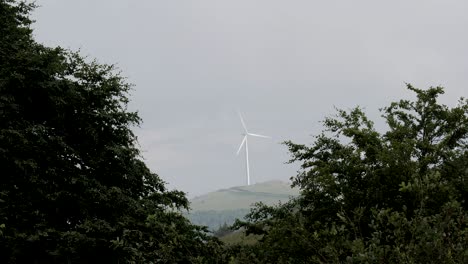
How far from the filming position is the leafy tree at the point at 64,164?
866 inches

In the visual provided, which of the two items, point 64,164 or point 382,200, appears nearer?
point 382,200

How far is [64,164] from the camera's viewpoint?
25.3 m

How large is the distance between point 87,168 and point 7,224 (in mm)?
6316

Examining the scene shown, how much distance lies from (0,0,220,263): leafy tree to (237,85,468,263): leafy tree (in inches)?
285

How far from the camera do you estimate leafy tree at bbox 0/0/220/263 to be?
22.0 meters

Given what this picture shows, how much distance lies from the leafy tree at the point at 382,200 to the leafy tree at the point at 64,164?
23.8ft

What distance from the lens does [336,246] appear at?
679cm

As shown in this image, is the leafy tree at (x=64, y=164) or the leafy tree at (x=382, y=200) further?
the leafy tree at (x=64, y=164)

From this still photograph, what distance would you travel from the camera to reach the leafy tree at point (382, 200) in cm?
595

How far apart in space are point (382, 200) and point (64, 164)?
16997mm

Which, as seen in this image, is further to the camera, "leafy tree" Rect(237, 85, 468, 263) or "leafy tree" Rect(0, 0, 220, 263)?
"leafy tree" Rect(0, 0, 220, 263)

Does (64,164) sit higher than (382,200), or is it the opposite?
(64,164)

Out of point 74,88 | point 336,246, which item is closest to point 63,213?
point 74,88

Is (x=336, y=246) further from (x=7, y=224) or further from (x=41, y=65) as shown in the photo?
(x=41, y=65)
